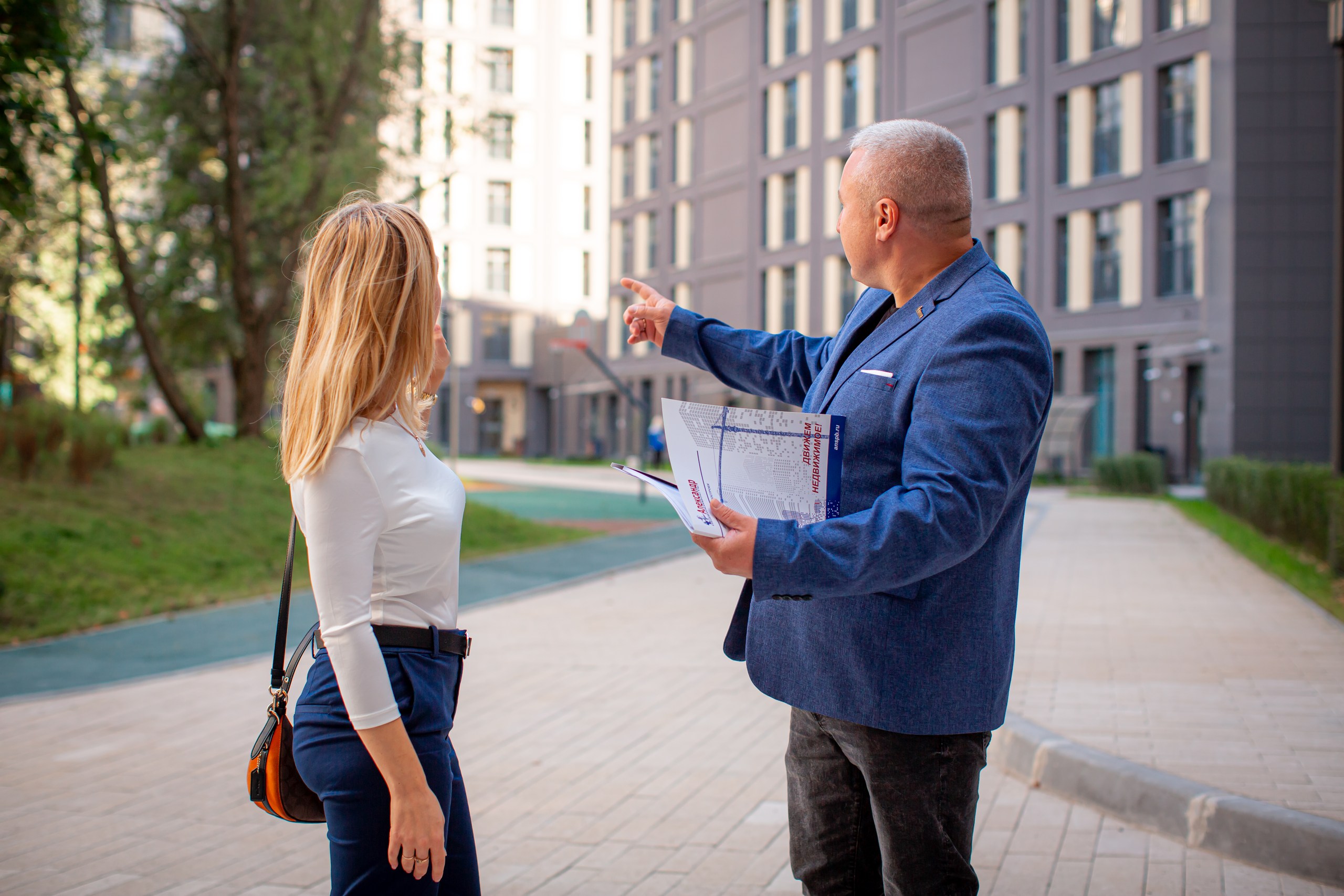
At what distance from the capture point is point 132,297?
14.6m

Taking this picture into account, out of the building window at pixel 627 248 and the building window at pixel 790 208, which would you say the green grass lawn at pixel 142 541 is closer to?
the building window at pixel 790 208

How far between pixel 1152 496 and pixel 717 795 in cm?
2455

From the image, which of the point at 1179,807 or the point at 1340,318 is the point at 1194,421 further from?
the point at 1179,807

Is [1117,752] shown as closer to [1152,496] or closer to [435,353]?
[435,353]

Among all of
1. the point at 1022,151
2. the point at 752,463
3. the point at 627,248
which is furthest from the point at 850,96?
the point at 752,463

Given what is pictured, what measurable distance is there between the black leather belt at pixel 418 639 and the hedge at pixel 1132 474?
27.7 m

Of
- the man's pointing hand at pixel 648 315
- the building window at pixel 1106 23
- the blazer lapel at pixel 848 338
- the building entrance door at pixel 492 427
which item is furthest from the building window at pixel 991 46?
the blazer lapel at pixel 848 338

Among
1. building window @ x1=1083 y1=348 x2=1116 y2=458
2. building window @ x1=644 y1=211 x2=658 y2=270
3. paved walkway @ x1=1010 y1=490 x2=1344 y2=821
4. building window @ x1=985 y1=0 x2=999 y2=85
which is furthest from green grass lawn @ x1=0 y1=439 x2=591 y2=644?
building window @ x1=644 y1=211 x2=658 y2=270

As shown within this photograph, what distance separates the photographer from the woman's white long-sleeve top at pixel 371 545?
6.40 ft

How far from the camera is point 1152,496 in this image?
1043 inches

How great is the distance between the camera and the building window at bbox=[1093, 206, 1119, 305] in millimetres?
33094

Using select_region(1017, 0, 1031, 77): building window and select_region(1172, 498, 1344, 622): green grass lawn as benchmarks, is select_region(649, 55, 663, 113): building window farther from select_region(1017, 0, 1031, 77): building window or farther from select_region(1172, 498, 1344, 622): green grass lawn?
select_region(1172, 498, 1344, 622): green grass lawn

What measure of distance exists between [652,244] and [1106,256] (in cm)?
2547

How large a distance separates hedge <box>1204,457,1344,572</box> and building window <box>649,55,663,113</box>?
39.8 metres
